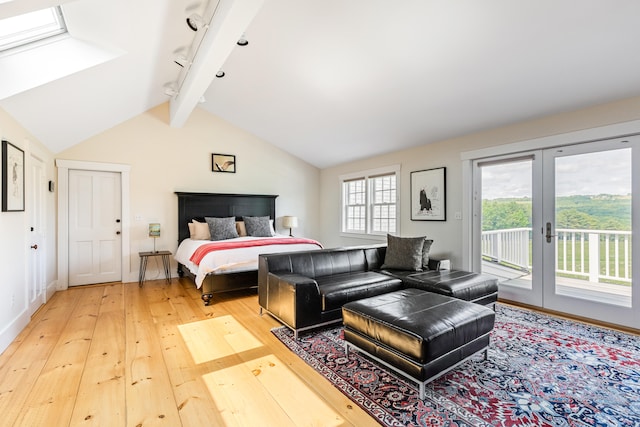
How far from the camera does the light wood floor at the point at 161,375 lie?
1.73 metres

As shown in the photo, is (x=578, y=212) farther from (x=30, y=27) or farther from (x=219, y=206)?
(x=30, y=27)

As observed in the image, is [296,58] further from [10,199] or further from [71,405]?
[71,405]

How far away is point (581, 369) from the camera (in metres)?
2.22

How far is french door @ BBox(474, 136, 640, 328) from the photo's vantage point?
304cm

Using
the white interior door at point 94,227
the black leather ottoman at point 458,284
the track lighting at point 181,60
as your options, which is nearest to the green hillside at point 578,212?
the black leather ottoman at point 458,284

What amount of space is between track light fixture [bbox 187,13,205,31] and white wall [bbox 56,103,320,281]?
2987mm

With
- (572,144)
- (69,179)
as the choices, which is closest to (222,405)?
(572,144)

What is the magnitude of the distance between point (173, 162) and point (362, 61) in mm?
3880

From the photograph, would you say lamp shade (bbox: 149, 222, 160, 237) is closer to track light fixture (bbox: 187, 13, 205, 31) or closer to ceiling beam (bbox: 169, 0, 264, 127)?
ceiling beam (bbox: 169, 0, 264, 127)

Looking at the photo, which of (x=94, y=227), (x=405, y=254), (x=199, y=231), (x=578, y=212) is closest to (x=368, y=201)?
(x=405, y=254)

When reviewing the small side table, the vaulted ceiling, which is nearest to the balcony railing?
the vaulted ceiling

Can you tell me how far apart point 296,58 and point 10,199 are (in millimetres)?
3147

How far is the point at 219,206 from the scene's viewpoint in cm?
581

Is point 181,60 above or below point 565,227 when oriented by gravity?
above
